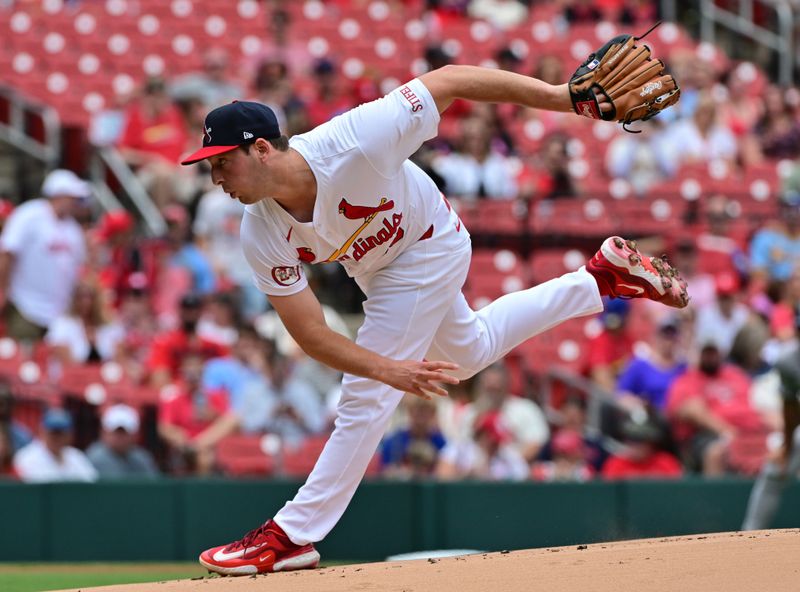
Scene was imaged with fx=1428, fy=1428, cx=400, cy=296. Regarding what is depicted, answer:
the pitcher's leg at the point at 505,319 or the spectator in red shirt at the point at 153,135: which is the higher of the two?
the spectator in red shirt at the point at 153,135

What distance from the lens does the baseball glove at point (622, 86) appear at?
17.3 ft

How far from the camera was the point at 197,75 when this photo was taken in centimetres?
1283

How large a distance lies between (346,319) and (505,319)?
5.26 metres

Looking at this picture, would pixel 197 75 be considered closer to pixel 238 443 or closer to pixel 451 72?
pixel 238 443

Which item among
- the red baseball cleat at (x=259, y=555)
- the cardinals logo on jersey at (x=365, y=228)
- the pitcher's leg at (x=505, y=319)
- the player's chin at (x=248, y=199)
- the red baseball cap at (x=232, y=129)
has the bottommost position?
the red baseball cleat at (x=259, y=555)

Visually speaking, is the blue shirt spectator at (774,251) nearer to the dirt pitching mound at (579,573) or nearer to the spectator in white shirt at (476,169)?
the spectator in white shirt at (476,169)

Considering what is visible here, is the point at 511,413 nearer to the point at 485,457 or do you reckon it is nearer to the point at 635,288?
the point at 485,457

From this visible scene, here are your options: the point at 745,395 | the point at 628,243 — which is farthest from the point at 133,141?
the point at 628,243

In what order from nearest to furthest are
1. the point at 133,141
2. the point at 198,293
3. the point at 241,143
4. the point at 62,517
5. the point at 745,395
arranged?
1. the point at 241,143
2. the point at 62,517
3. the point at 745,395
4. the point at 198,293
5. the point at 133,141

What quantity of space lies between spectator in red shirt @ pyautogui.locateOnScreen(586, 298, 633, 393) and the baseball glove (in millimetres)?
4828

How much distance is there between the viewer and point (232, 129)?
4.99 m

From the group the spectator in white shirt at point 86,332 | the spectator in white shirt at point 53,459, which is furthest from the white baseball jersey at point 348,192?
the spectator in white shirt at point 86,332

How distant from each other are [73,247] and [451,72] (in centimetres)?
579

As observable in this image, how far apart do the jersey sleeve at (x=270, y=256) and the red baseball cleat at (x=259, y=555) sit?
3.08 feet
